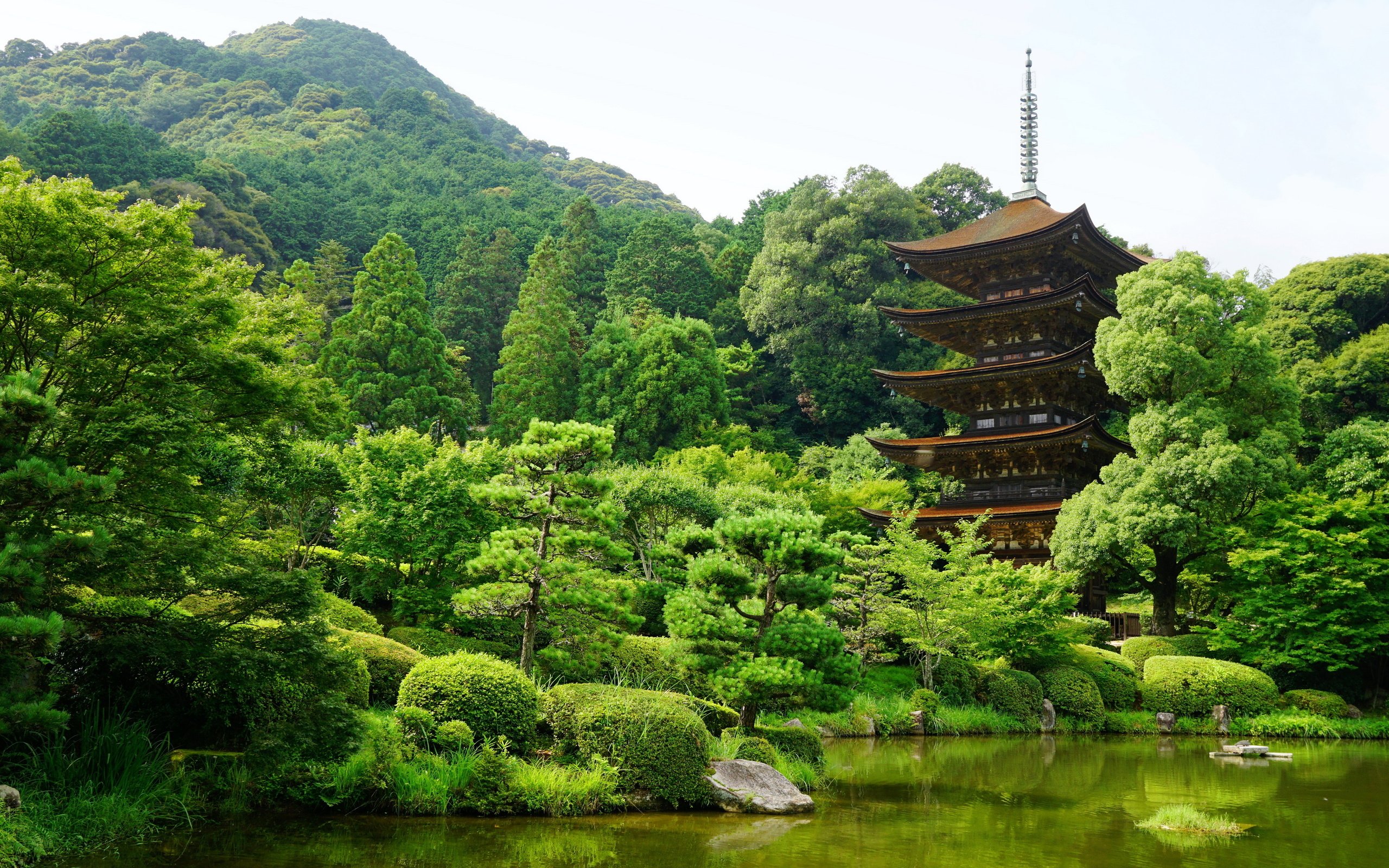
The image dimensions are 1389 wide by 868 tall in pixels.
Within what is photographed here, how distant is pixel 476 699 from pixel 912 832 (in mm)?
4683

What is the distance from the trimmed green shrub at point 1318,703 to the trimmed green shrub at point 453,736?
17874 millimetres

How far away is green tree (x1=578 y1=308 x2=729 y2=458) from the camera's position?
3500 cm

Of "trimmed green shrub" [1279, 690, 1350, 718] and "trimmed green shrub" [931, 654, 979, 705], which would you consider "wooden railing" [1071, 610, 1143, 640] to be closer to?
"trimmed green shrub" [1279, 690, 1350, 718]

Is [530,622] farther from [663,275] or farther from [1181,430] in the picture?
[663,275]

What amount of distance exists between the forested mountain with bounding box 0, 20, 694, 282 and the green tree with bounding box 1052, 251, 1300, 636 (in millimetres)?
35419

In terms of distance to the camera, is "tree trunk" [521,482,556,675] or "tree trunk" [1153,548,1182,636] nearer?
"tree trunk" [521,482,556,675]

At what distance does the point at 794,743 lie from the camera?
12.4 meters

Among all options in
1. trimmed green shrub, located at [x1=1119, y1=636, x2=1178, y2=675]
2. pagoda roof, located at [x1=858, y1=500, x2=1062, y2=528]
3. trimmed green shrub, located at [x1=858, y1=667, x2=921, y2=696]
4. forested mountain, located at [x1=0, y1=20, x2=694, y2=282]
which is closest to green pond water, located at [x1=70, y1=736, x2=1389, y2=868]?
trimmed green shrub, located at [x1=858, y1=667, x2=921, y2=696]

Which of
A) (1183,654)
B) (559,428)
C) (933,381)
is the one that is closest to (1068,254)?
(933,381)

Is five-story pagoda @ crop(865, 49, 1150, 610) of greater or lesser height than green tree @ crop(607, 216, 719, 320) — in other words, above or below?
below

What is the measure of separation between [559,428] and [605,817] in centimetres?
481

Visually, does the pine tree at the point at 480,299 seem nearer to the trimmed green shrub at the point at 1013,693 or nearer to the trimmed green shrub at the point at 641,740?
the trimmed green shrub at the point at 1013,693

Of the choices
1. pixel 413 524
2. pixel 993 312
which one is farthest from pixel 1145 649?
pixel 413 524

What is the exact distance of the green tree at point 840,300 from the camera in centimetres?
4172
